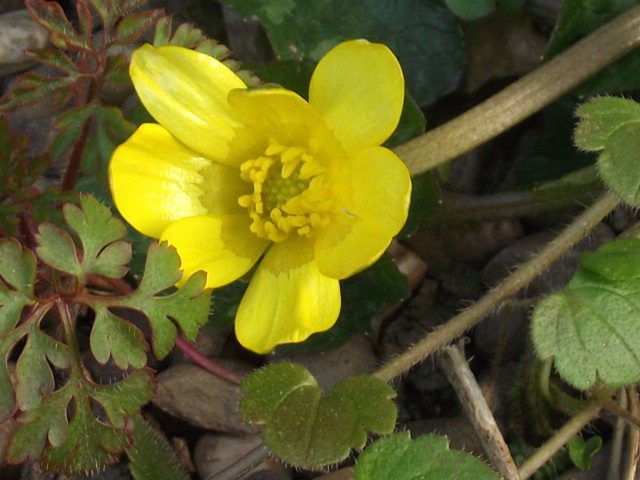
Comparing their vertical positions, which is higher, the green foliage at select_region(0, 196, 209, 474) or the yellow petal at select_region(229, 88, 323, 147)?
the yellow petal at select_region(229, 88, 323, 147)

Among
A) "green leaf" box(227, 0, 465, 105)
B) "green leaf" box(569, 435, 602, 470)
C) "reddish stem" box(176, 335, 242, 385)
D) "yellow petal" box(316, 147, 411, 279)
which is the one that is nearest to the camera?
"yellow petal" box(316, 147, 411, 279)

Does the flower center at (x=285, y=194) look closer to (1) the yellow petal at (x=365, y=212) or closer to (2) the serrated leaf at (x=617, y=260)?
(1) the yellow petal at (x=365, y=212)

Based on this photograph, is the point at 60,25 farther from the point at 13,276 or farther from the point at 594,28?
the point at 594,28

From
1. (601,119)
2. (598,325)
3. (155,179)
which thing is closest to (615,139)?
(601,119)

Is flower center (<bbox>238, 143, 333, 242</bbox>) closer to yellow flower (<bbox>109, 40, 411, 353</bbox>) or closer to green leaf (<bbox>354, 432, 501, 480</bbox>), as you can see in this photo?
yellow flower (<bbox>109, 40, 411, 353</bbox>)

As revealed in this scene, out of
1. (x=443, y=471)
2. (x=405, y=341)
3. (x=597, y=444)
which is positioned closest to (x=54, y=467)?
(x=443, y=471)

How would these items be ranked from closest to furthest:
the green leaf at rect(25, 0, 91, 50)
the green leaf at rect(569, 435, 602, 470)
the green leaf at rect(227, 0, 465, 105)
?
the green leaf at rect(25, 0, 91, 50)
the green leaf at rect(569, 435, 602, 470)
the green leaf at rect(227, 0, 465, 105)

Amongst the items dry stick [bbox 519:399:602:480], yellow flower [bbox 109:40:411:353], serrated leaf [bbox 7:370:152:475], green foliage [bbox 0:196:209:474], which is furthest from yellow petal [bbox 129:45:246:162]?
dry stick [bbox 519:399:602:480]

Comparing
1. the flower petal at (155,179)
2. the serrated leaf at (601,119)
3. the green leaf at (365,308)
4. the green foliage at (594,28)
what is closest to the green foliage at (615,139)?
the serrated leaf at (601,119)
